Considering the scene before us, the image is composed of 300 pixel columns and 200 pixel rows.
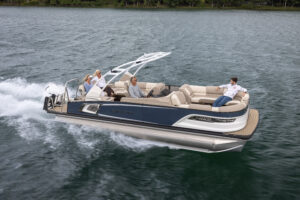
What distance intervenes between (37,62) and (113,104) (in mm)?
15910

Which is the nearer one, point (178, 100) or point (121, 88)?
point (178, 100)

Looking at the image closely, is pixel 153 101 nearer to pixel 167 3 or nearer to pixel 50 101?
pixel 50 101

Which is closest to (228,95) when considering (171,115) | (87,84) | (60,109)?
(171,115)

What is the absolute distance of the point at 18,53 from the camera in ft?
87.2

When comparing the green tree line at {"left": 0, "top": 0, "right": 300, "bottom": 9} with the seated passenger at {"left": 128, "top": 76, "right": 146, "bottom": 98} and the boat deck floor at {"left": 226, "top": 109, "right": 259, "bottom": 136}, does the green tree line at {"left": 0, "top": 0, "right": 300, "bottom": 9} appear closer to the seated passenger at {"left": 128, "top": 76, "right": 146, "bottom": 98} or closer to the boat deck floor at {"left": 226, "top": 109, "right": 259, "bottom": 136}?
the seated passenger at {"left": 128, "top": 76, "right": 146, "bottom": 98}

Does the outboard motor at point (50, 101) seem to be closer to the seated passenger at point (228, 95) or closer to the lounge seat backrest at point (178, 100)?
the lounge seat backrest at point (178, 100)

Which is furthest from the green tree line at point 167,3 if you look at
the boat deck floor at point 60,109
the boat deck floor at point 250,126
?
the boat deck floor at point 250,126

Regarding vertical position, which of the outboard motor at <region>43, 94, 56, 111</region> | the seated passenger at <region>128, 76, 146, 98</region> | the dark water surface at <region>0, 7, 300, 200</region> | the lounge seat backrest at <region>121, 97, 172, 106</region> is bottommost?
the dark water surface at <region>0, 7, 300, 200</region>

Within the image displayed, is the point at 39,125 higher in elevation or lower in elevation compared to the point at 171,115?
lower

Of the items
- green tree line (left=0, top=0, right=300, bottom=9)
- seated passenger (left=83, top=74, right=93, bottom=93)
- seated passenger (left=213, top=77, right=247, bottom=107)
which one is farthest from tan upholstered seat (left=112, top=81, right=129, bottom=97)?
green tree line (left=0, top=0, right=300, bottom=9)

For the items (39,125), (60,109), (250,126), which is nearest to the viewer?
(250,126)

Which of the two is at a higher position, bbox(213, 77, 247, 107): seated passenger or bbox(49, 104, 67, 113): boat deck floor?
bbox(213, 77, 247, 107): seated passenger

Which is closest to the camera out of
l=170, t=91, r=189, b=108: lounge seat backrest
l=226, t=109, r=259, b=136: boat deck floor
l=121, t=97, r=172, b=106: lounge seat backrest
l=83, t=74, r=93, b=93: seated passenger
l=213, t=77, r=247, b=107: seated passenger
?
l=226, t=109, r=259, b=136: boat deck floor

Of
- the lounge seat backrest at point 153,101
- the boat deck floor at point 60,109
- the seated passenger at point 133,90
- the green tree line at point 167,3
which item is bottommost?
the boat deck floor at point 60,109
